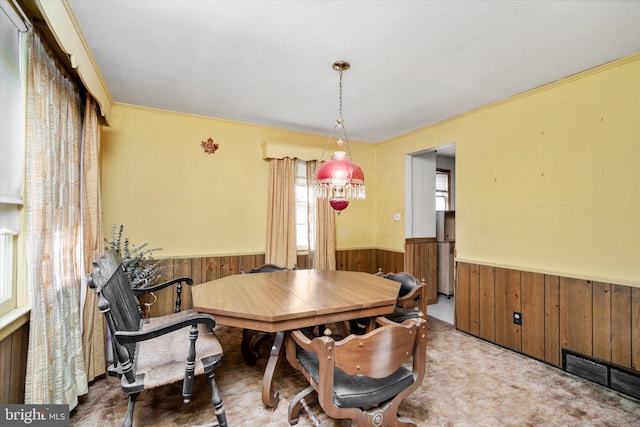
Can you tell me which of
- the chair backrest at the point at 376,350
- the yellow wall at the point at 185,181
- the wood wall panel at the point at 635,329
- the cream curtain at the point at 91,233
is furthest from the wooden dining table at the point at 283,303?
the wood wall panel at the point at 635,329

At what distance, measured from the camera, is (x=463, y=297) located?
11.1ft

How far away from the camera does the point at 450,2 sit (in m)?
1.66

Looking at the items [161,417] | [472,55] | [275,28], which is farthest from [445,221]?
[161,417]

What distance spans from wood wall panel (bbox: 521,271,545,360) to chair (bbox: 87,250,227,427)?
2709 mm

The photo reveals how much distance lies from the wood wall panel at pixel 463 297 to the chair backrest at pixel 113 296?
3194mm

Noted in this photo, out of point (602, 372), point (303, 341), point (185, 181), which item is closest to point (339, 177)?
point (303, 341)

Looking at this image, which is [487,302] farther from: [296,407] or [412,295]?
[296,407]

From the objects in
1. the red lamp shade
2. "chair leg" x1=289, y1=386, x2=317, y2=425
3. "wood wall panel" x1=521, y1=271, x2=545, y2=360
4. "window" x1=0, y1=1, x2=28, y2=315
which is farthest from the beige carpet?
the red lamp shade

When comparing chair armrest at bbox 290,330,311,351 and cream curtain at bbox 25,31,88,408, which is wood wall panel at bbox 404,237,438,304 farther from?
cream curtain at bbox 25,31,88,408

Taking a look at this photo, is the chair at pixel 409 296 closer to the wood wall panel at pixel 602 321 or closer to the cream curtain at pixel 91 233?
the wood wall panel at pixel 602 321

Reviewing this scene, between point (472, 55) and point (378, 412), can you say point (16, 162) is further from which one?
point (472, 55)

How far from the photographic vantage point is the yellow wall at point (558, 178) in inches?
87.9

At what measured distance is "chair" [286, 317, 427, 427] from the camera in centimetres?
127

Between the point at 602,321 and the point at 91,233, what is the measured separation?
13.6ft
